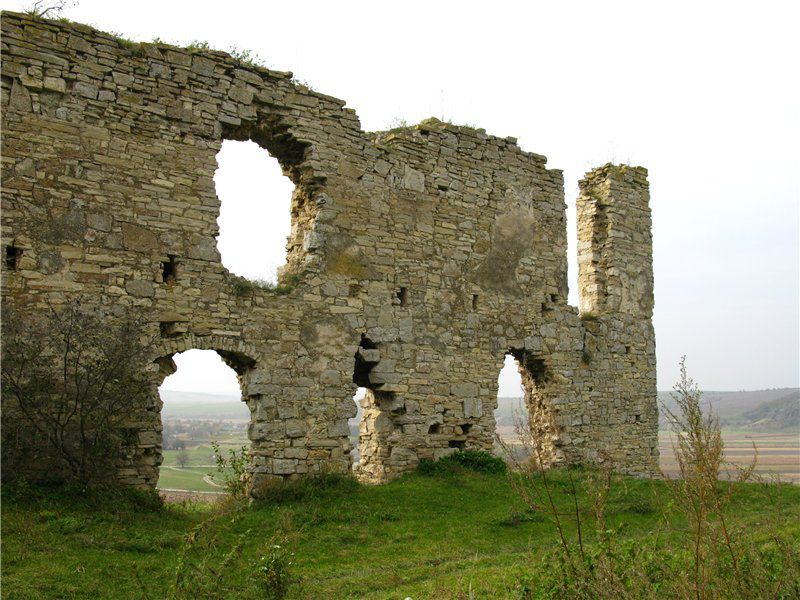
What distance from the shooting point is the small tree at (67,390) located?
7980mm

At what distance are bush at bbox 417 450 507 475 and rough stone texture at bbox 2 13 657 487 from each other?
0.61ft

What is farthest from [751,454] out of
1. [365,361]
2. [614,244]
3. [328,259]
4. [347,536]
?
[347,536]

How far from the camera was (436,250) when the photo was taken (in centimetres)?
1180

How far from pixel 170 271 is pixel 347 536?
3.96 metres

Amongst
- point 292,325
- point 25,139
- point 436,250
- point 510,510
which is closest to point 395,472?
point 510,510

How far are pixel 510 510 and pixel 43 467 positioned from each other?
18.2ft

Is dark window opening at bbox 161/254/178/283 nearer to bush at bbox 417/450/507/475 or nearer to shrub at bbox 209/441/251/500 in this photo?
shrub at bbox 209/441/251/500

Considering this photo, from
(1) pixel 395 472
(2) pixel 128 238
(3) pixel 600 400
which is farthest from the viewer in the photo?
(3) pixel 600 400

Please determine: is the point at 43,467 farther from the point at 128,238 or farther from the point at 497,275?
Result: the point at 497,275

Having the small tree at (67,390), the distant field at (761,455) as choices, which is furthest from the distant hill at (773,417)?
the small tree at (67,390)

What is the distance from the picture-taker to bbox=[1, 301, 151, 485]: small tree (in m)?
7.98

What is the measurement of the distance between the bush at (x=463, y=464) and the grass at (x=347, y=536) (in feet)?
0.56

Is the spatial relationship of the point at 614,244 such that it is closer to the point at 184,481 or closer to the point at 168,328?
the point at 168,328

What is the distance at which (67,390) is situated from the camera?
27.2 feet
